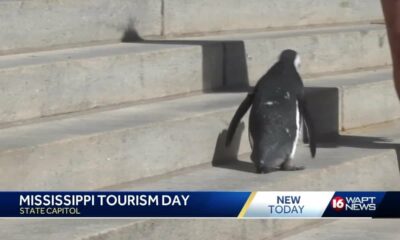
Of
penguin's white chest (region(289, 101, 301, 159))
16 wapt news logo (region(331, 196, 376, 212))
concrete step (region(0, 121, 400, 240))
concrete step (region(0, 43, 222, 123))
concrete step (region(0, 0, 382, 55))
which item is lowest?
concrete step (region(0, 121, 400, 240))

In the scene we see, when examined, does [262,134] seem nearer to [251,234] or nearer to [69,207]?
[251,234]

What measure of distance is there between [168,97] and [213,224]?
134cm

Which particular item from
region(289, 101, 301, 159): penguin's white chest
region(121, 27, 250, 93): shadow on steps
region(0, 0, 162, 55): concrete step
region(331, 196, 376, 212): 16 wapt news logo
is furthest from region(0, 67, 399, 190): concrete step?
region(331, 196, 376, 212): 16 wapt news logo

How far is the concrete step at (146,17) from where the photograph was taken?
5.41 meters

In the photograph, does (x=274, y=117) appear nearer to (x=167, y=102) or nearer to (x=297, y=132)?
(x=297, y=132)

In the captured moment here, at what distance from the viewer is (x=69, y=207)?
3389mm

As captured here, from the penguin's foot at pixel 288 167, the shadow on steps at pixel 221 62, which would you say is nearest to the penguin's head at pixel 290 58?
the shadow on steps at pixel 221 62

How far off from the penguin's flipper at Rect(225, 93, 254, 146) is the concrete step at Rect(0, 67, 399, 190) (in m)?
0.07

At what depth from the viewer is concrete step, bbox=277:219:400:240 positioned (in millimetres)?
4721

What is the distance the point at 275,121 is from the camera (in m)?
5.07

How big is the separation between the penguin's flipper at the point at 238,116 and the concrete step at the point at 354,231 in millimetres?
591

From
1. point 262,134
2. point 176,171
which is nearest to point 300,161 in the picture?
point 262,134

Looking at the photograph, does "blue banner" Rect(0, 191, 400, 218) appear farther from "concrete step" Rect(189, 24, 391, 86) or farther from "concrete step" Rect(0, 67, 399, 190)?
"concrete step" Rect(189, 24, 391, 86)

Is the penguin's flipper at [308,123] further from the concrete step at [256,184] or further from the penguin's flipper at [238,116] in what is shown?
the penguin's flipper at [238,116]
